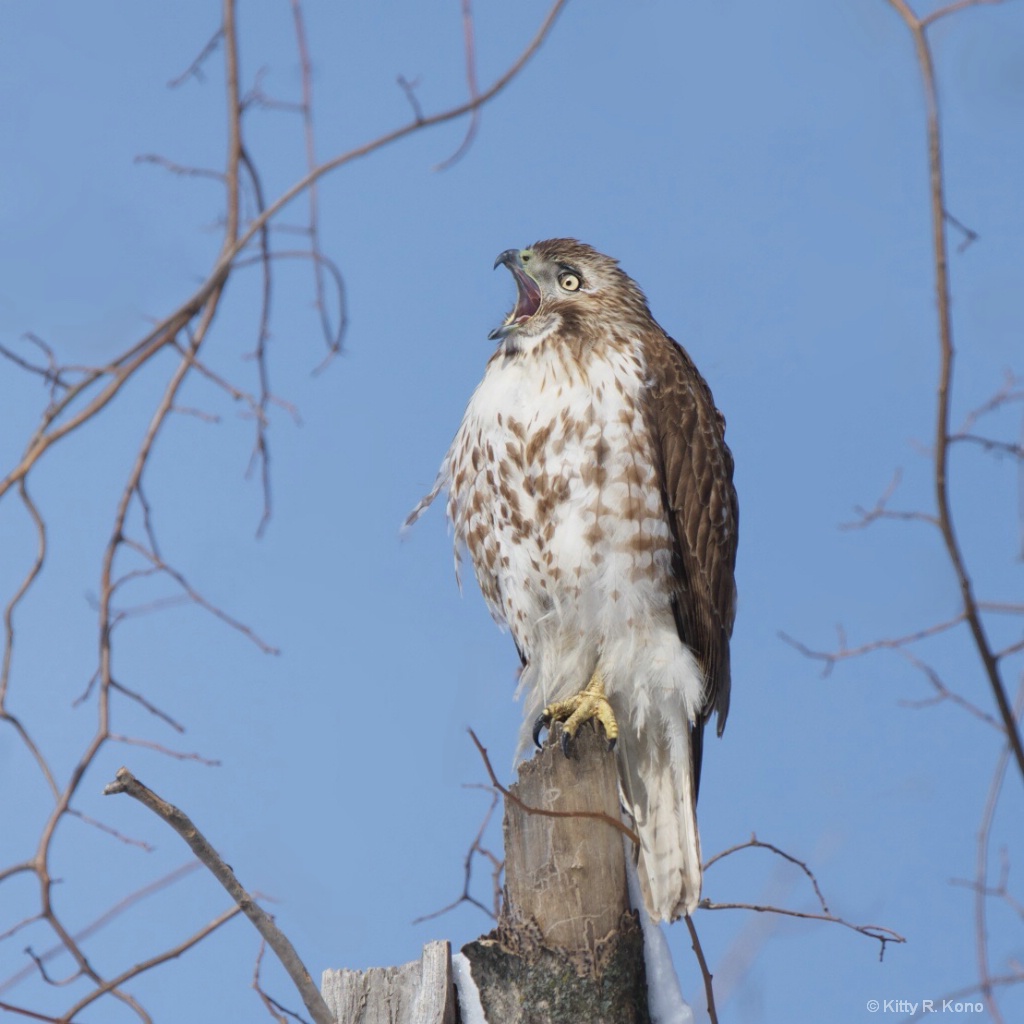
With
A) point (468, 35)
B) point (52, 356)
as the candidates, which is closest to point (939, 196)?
point (468, 35)

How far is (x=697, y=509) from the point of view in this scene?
4570mm

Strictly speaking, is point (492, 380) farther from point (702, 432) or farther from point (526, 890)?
point (526, 890)

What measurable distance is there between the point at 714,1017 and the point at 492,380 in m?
2.37

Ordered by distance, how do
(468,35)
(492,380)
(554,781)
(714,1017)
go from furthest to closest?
1. (492,380)
2. (554,781)
3. (714,1017)
4. (468,35)

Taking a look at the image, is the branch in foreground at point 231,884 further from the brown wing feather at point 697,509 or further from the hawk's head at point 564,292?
the hawk's head at point 564,292

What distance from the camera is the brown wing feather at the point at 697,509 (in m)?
4.55

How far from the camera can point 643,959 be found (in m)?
3.74

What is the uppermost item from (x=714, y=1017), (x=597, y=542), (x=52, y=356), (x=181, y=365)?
(x=597, y=542)

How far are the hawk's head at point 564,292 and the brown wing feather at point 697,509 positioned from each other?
0.71 feet

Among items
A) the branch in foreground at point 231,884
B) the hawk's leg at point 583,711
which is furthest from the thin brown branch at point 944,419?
the hawk's leg at point 583,711

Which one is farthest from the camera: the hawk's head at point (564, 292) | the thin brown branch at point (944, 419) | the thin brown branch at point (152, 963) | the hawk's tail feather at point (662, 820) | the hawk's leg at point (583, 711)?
the hawk's head at point (564, 292)

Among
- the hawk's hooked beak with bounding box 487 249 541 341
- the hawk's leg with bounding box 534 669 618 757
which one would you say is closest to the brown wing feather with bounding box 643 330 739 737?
the hawk's leg with bounding box 534 669 618 757

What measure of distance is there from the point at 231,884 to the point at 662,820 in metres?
2.01

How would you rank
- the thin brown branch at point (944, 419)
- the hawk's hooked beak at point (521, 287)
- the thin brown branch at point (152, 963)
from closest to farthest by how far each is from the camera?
the thin brown branch at point (944, 419) → the thin brown branch at point (152, 963) → the hawk's hooked beak at point (521, 287)
